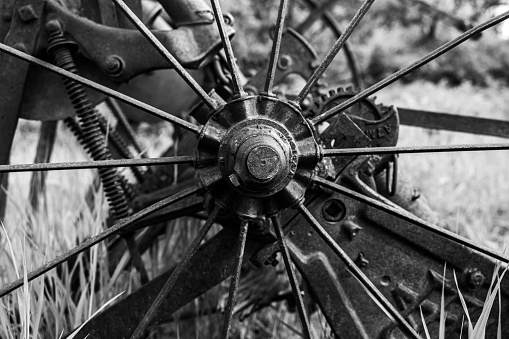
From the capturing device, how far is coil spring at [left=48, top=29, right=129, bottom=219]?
5.38ft

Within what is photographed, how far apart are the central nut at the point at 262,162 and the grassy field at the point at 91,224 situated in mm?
576

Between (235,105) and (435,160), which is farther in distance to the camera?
(435,160)

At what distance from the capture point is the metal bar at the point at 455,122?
220 centimetres

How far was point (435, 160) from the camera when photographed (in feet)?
14.6

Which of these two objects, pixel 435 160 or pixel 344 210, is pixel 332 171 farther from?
pixel 435 160

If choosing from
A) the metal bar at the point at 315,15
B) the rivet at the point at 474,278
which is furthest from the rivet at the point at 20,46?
the metal bar at the point at 315,15

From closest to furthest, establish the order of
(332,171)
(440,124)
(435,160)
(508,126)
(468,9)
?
1. (332,171)
2. (508,126)
3. (440,124)
4. (435,160)
5. (468,9)

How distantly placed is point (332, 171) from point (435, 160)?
10.5 feet

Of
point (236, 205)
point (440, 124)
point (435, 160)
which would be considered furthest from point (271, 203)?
point (435, 160)

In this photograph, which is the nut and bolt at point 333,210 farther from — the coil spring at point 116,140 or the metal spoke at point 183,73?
the coil spring at point 116,140

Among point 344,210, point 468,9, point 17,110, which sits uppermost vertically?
point 468,9

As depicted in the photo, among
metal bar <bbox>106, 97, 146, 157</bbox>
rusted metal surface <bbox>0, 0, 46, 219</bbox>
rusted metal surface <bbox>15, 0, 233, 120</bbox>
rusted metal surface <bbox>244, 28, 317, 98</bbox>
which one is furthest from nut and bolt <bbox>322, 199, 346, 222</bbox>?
metal bar <bbox>106, 97, 146, 157</bbox>

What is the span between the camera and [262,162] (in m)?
1.23

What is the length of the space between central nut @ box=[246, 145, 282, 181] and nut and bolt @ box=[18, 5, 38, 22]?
0.83 metres
